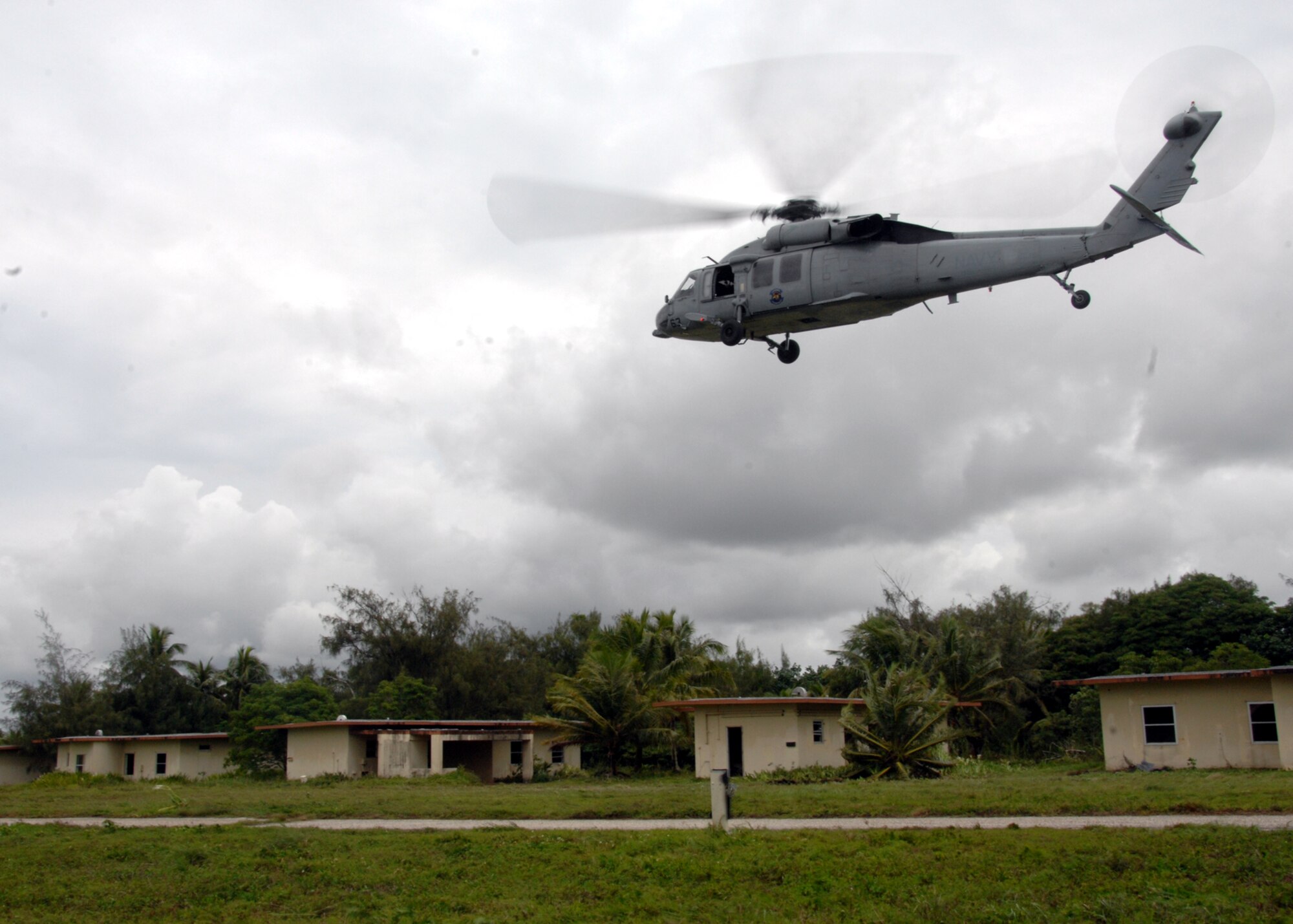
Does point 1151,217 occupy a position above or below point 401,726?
above

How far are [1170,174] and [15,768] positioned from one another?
47.5m

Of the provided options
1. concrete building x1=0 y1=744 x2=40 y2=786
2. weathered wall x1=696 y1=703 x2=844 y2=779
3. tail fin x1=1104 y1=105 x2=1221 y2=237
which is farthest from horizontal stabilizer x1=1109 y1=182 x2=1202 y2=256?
concrete building x1=0 y1=744 x2=40 y2=786

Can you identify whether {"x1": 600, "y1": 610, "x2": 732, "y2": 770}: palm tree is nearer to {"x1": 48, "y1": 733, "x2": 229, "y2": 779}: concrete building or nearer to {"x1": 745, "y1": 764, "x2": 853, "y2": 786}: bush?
{"x1": 745, "y1": 764, "x2": 853, "y2": 786}: bush

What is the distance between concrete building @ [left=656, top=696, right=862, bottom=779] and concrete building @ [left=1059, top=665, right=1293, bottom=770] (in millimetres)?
5756

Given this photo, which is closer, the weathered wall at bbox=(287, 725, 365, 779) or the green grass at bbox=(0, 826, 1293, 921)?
the green grass at bbox=(0, 826, 1293, 921)

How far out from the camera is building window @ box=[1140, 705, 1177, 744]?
22.8m

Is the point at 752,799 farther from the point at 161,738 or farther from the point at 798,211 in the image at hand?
the point at 161,738

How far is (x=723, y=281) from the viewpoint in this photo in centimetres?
1764

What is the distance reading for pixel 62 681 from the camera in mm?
47938

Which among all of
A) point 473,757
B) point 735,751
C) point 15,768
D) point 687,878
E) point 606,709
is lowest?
point 15,768

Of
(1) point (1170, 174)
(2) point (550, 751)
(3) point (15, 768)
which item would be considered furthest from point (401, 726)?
(1) point (1170, 174)

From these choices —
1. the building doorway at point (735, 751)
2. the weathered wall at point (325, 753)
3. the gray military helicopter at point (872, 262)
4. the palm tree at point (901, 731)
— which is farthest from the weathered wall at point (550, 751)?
the gray military helicopter at point (872, 262)

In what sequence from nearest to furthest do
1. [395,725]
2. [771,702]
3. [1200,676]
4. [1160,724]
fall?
[1200,676] → [1160,724] → [771,702] → [395,725]

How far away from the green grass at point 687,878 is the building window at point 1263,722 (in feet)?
41.4
